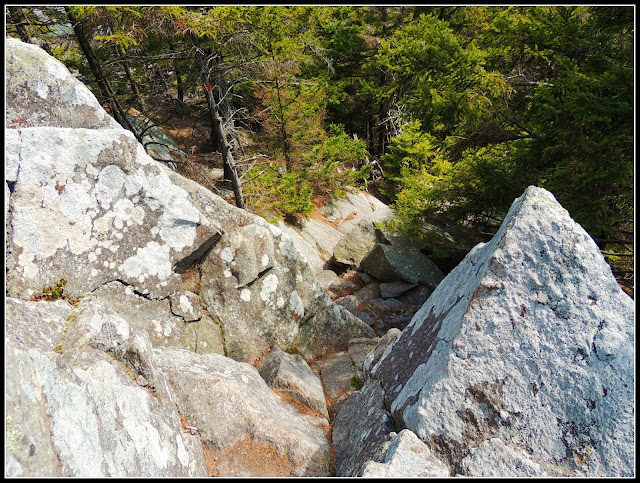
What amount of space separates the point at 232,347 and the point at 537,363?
5.24 m

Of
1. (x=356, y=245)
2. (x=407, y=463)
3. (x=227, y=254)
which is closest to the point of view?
(x=407, y=463)

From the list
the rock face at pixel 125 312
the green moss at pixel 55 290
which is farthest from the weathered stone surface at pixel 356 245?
the green moss at pixel 55 290

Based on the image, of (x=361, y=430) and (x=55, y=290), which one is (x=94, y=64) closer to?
(x=55, y=290)

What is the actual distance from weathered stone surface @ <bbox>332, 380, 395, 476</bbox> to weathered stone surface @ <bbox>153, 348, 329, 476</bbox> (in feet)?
0.91

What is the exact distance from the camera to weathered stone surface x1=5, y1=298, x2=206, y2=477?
8.44ft

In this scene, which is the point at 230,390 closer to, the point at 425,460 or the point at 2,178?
the point at 425,460

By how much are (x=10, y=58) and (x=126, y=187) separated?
2.67 meters

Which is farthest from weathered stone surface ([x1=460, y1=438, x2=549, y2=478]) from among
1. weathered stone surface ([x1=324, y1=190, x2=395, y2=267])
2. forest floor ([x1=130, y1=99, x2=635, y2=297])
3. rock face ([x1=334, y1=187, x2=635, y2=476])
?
weathered stone surface ([x1=324, y1=190, x2=395, y2=267])

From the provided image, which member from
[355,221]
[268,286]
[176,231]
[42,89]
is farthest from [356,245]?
[42,89]

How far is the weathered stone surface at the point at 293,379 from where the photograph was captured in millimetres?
6219

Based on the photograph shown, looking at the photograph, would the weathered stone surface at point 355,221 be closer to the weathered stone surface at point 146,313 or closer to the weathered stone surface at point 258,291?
the weathered stone surface at point 258,291

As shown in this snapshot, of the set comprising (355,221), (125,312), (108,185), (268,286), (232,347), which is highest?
(355,221)

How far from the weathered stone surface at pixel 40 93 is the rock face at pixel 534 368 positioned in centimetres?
702

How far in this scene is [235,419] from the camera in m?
4.81
